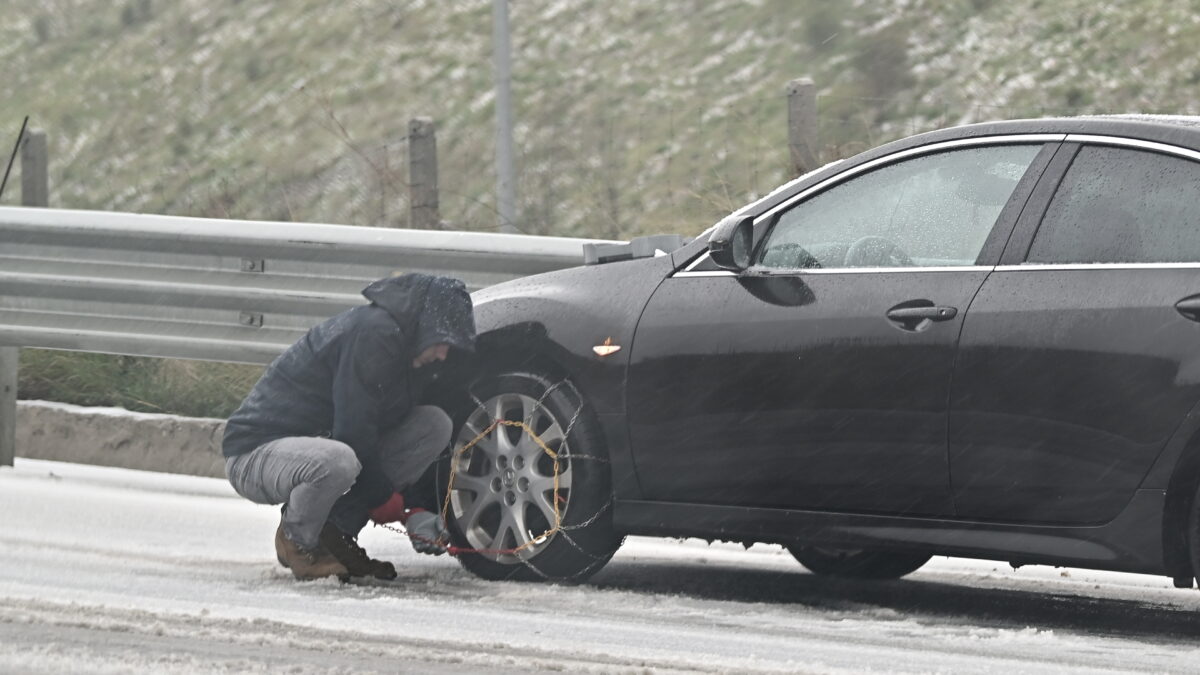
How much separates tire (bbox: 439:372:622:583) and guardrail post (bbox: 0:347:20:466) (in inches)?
130

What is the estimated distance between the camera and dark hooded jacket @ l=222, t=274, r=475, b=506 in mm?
7102

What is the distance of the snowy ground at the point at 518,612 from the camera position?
18.7 feet

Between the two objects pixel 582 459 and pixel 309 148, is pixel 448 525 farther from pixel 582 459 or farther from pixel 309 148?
pixel 309 148

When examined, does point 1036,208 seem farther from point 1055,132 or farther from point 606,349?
point 606,349

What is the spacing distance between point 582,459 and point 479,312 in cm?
71

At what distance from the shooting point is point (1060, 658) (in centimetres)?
593

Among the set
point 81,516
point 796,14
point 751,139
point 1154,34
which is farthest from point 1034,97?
point 81,516

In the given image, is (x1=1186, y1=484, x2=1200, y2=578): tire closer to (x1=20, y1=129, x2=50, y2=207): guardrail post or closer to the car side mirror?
the car side mirror

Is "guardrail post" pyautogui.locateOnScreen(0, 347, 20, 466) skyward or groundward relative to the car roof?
groundward

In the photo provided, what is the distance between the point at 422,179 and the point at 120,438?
418 centimetres

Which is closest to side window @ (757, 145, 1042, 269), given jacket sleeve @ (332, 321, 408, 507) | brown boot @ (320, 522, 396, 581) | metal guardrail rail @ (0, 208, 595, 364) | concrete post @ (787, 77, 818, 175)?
jacket sleeve @ (332, 321, 408, 507)

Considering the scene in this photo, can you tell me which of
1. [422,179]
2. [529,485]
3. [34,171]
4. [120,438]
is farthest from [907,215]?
[422,179]

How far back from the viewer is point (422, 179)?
13977 mm

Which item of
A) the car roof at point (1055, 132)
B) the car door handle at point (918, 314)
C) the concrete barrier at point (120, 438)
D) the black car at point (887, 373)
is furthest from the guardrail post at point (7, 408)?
the car door handle at point (918, 314)
